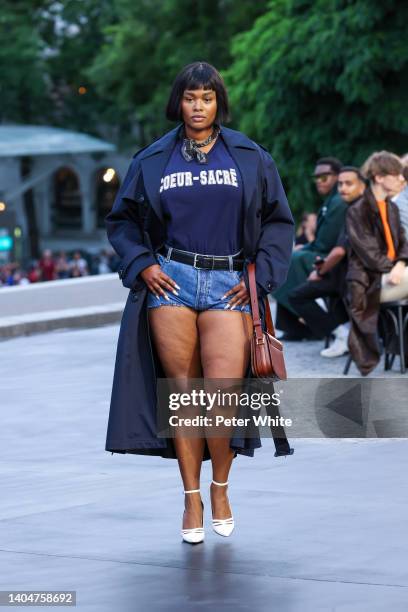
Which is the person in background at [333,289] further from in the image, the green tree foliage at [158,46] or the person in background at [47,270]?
the person in background at [47,270]

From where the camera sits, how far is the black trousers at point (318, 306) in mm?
13008

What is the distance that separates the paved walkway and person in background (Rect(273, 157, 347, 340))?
14.4 ft

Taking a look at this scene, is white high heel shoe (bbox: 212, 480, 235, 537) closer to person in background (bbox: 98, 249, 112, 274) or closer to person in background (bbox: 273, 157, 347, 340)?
person in background (bbox: 273, 157, 347, 340)

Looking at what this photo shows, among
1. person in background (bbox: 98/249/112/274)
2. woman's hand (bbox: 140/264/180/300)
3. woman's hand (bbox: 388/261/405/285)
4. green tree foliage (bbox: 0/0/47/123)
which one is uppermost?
woman's hand (bbox: 140/264/180/300)

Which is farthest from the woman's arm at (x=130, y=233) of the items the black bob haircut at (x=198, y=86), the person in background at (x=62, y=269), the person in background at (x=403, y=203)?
the person in background at (x=62, y=269)

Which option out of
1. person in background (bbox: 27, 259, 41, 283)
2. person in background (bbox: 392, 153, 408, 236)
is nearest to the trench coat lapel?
person in background (bbox: 392, 153, 408, 236)

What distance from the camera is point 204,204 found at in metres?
6.21

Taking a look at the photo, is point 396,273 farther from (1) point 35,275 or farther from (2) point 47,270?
(2) point 47,270

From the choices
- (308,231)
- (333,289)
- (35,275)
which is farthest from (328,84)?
(333,289)

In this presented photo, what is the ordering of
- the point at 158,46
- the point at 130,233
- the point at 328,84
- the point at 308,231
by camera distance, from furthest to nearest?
the point at 158,46
the point at 328,84
the point at 308,231
the point at 130,233

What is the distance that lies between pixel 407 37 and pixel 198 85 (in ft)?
82.2

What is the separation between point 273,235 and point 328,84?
81.2 feet

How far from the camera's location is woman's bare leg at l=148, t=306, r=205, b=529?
630 centimetres

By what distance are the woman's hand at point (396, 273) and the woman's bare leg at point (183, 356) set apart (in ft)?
18.5
